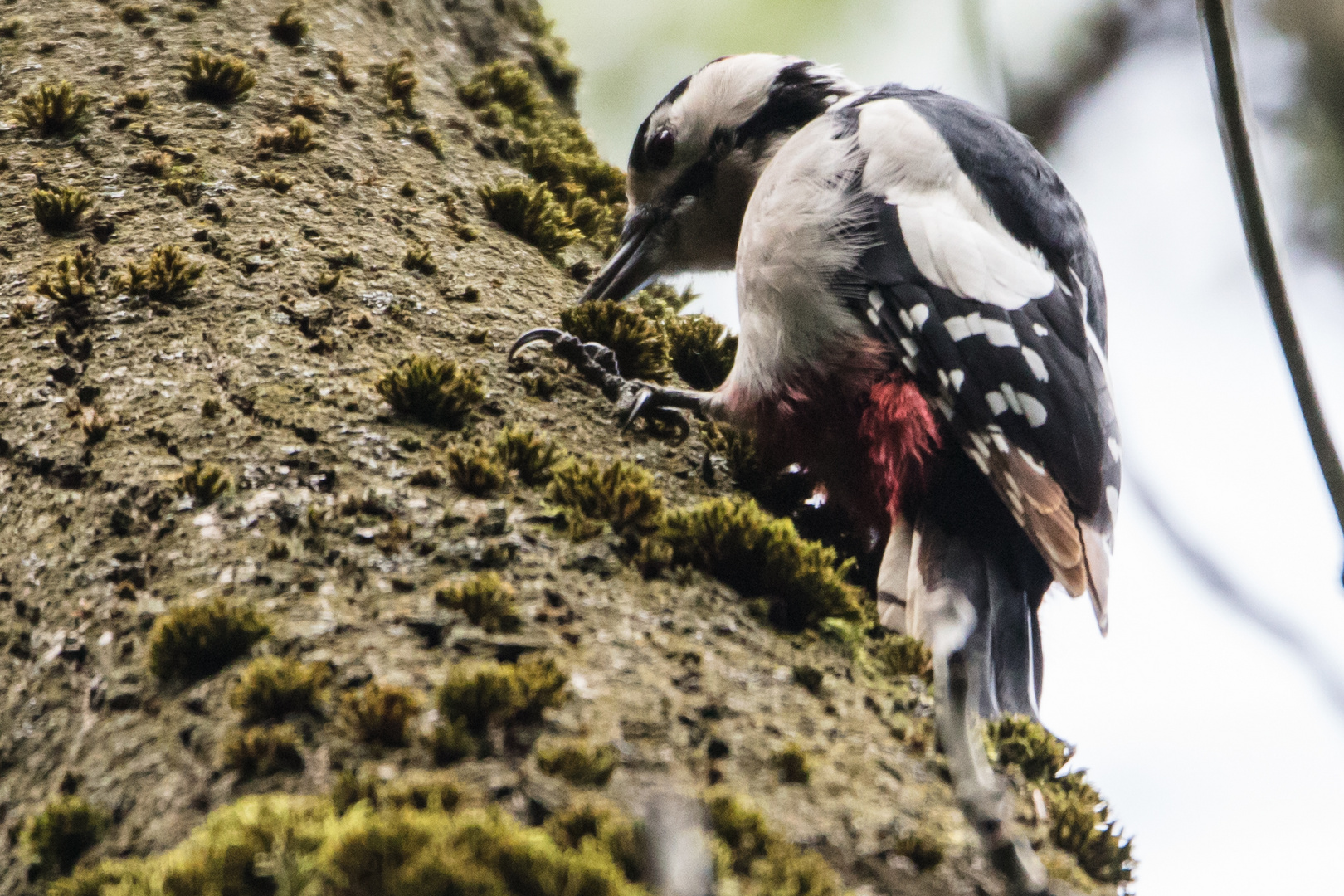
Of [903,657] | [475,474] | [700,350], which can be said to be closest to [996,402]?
[700,350]

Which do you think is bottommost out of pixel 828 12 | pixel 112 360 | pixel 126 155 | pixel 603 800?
pixel 603 800

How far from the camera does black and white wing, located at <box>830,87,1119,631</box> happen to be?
209 cm

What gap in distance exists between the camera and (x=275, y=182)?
83.0 inches

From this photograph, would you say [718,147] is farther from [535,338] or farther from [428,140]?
[535,338]

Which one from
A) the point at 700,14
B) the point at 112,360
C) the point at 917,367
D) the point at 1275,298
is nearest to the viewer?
the point at 1275,298

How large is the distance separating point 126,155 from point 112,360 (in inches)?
24.4

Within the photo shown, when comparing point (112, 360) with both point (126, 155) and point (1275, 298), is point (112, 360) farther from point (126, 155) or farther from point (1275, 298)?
point (1275, 298)

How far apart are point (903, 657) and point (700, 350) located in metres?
1.20

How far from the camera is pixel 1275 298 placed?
1.27 m

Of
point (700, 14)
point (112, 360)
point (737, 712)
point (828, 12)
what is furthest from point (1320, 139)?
point (700, 14)

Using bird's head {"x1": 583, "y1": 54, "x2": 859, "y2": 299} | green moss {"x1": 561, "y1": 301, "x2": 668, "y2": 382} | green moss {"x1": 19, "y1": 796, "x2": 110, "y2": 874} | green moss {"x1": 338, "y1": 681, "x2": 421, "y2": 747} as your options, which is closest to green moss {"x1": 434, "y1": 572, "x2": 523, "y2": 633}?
green moss {"x1": 338, "y1": 681, "x2": 421, "y2": 747}

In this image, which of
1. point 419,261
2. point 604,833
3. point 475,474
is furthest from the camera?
point 419,261

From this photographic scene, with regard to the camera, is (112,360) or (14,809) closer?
(14,809)

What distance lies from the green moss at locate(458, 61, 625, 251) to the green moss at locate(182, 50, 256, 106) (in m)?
0.62
